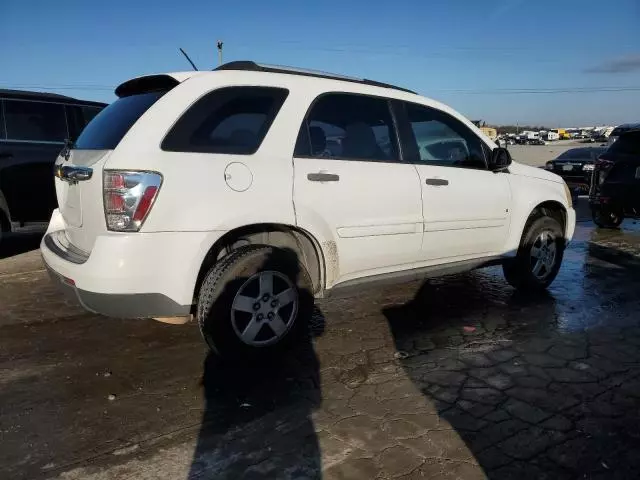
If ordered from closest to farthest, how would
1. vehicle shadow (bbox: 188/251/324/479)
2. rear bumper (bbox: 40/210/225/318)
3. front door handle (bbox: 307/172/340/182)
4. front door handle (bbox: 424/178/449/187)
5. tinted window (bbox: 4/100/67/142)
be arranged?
1. vehicle shadow (bbox: 188/251/324/479)
2. rear bumper (bbox: 40/210/225/318)
3. front door handle (bbox: 307/172/340/182)
4. front door handle (bbox: 424/178/449/187)
5. tinted window (bbox: 4/100/67/142)

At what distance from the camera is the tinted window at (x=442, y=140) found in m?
4.26

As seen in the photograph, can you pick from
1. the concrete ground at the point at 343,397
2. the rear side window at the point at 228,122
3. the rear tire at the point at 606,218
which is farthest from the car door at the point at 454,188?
the rear tire at the point at 606,218

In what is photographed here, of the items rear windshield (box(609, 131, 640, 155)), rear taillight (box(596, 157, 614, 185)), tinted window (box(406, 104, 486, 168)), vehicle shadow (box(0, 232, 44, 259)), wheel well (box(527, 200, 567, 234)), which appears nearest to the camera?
tinted window (box(406, 104, 486, 168))

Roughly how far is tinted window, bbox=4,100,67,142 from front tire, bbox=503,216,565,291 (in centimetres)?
560

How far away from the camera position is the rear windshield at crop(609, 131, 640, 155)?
27.2 ft

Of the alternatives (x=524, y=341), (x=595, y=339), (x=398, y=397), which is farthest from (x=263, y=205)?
(x=595, y=339)

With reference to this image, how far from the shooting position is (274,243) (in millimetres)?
3508

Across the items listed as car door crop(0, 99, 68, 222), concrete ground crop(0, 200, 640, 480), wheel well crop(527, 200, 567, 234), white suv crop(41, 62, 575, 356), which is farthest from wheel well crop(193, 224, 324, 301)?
car door crop(0, 99, 68, 222)

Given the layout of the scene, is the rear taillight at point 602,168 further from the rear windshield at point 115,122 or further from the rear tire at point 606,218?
the rear windshield at point 115,122

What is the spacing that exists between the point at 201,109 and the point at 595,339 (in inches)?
133

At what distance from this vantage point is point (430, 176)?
4141 mm

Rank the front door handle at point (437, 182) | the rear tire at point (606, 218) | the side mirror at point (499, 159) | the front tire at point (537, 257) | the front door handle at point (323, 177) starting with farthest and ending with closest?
the rear tire at point (606, 218) < the front tire at point (537, 257) < the side mirror at point (499, 159) < the front door handle at point (437, 182) < the front door handle at point (323, 177)

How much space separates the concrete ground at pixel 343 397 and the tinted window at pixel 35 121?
2.47 m

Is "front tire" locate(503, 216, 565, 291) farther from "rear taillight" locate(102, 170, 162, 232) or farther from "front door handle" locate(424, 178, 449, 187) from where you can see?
"rear taillight" locate(102, 170, 162, 232)
